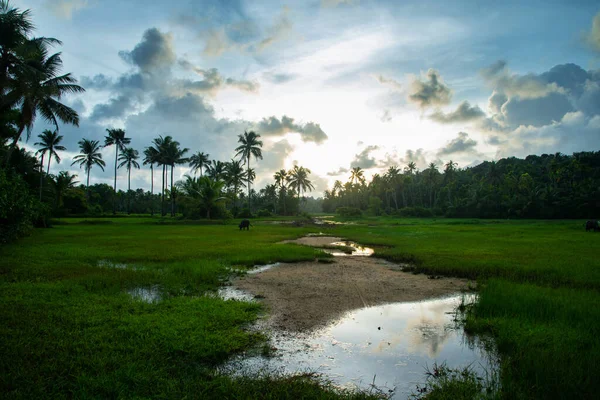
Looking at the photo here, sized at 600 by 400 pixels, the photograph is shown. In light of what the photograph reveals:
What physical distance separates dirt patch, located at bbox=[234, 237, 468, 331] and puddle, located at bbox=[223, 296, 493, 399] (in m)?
0.72

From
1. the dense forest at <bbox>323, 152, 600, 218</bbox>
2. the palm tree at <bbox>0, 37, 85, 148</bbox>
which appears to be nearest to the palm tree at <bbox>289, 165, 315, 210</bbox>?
the dense forest at <bbox>323, 152, 600, 218</bbox>

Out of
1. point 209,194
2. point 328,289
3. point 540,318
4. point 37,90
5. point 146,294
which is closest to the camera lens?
point 540,318

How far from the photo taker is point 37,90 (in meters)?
22.6

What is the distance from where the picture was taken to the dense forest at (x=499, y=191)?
190ft

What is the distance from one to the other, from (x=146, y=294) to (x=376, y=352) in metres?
6.39

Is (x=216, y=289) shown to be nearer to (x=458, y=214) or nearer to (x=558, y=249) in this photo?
(x=558, y=249)

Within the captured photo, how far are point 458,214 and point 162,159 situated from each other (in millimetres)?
61752

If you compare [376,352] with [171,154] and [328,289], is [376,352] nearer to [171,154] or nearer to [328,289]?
[328,289]

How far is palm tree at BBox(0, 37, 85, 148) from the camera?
20.7 metres

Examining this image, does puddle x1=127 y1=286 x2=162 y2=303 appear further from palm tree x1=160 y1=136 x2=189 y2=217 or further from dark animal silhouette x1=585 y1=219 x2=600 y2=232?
palm tree x1=160 y1=136 x2=189 y2=217

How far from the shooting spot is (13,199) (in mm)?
19219

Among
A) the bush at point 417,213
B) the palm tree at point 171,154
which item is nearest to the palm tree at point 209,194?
the palm tree at point 171,154

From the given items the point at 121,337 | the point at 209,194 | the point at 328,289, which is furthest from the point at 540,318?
the point at 209,194

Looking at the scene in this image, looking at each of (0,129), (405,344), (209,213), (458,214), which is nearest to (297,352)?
(405,344)
